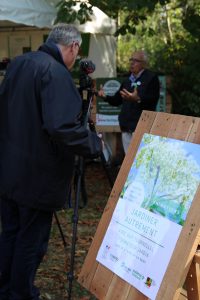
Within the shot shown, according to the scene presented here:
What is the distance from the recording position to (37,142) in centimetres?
289

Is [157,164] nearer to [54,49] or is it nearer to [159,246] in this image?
[159,246]

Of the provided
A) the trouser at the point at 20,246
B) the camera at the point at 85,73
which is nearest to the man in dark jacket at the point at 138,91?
the camera at the point at 85,73

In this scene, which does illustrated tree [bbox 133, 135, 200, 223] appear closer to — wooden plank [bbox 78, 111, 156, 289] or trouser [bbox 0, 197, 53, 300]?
wooden plank [bbox 78, 111, 156, 289]

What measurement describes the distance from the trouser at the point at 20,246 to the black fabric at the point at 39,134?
122 mm

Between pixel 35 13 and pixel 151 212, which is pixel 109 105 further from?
pixel 151 212

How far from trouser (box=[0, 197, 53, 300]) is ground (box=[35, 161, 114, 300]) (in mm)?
465

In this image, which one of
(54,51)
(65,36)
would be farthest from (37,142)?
(65,36)

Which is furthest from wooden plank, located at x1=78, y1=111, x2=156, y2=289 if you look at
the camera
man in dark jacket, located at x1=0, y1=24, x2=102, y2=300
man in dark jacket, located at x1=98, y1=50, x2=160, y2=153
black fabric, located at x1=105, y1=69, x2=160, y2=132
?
black fabric, located at x1=105, y1=69, x2=160, y2=132

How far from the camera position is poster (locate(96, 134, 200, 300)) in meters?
2.59

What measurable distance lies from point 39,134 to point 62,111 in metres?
0.25

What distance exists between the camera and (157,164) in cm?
283

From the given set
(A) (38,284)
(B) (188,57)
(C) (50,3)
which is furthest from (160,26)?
(A) (38,284)

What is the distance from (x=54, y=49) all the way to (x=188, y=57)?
17.1ft

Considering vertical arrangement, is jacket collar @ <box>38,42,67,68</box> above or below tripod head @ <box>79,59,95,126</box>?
above
